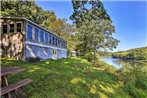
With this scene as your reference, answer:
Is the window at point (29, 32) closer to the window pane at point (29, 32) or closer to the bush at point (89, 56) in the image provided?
the window pane at point (29, 32)

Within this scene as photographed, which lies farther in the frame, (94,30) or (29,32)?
(94,30)

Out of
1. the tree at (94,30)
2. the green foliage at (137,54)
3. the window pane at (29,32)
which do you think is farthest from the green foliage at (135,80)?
the green foliage at (137,54)

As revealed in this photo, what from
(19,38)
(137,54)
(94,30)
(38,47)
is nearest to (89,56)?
(94,30)

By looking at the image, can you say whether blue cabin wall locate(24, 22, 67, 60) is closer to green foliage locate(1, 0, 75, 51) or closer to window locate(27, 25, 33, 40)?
window locate(27, 25, 33, 40)

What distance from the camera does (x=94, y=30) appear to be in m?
43.2

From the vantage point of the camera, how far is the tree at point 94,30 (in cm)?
4316

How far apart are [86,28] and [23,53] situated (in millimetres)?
24544

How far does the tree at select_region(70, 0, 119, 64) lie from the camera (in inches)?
1699

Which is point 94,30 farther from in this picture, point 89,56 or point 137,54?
point 137,54

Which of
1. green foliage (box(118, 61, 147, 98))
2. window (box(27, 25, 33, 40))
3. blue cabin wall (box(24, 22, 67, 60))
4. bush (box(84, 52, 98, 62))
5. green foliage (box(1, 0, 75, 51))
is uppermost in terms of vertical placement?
green foliage (box(1, 0, 75, 51))

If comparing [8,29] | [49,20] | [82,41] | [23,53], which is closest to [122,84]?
[23,53]

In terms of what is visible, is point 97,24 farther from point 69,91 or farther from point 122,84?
point 69,91

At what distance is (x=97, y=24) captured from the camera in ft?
143

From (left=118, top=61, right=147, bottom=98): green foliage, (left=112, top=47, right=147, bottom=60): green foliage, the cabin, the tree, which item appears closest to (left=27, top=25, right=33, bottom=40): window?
the cabin
